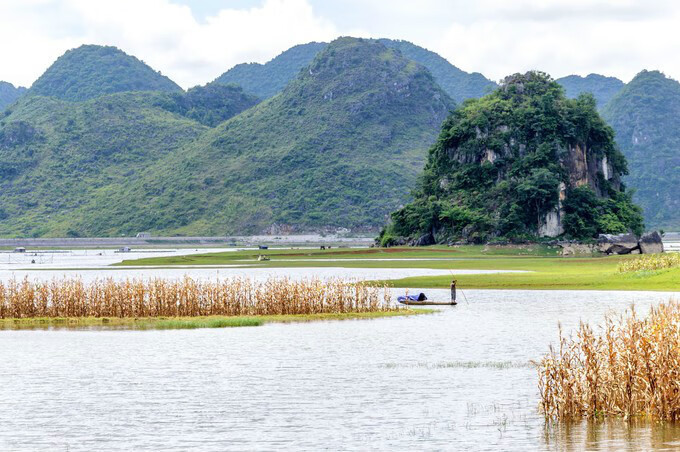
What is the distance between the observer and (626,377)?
2328 cm

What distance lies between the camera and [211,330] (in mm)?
47062

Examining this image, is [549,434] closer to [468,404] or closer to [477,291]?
[468,404]

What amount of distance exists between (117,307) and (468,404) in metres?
28.0

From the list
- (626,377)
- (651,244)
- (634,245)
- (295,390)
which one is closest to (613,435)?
(626,377)

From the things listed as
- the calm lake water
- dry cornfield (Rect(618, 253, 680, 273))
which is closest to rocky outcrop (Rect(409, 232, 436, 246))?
dry cornfield (Rect(618, 253, 680, 273))

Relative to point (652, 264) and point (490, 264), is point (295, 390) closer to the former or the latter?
point (652, 264)

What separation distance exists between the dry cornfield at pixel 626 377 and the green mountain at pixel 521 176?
4660 inches

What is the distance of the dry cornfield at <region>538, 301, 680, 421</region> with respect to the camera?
2278 centimetres

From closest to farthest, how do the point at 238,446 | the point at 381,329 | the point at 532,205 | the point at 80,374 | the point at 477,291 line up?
1. the point at 238,446
2. the point at 80,374
3. the point at 381,329
4. the point at 477,291
5. the point at 532,205

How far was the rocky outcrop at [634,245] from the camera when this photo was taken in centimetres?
11675

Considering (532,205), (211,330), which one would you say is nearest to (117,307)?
(211,330)

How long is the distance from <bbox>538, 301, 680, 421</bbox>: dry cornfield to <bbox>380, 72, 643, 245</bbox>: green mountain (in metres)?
118

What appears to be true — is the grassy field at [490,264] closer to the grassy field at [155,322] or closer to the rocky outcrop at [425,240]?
the rocky outcrop at [425,240]

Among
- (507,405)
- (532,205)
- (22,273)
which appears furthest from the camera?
(532,205)
